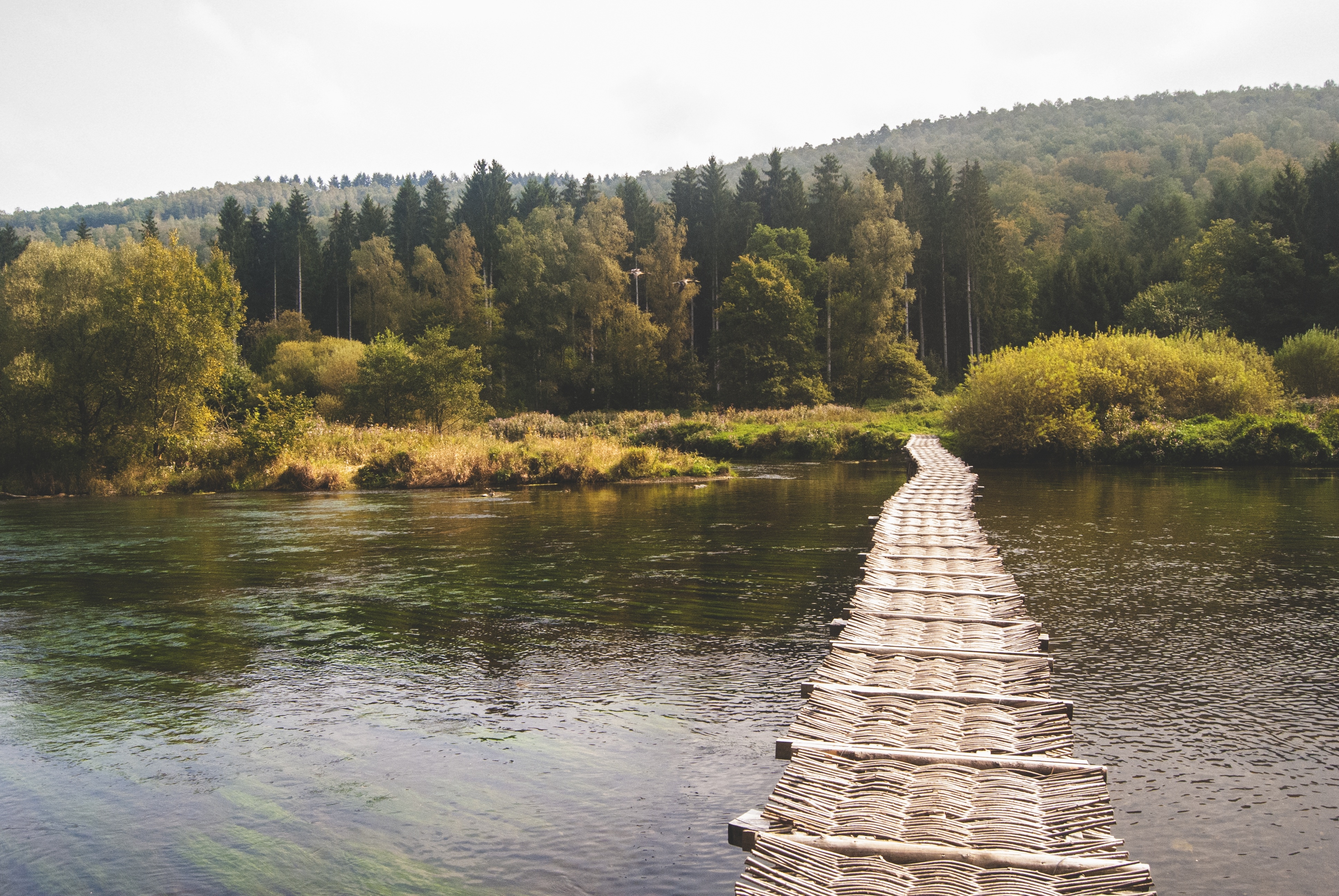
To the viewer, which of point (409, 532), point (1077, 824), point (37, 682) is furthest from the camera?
point (409, 532)

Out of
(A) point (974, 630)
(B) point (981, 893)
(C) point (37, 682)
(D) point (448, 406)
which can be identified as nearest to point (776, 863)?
(B) point (981, 893)

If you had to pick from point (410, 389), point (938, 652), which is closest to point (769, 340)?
point (410, 389)

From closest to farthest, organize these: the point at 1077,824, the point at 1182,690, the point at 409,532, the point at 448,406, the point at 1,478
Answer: the point at 1077,824 → the point at 1182,690 → the point at 409,532 → the point at 1,478 → the point at 448,406

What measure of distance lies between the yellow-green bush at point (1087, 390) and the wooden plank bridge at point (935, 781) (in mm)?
30231

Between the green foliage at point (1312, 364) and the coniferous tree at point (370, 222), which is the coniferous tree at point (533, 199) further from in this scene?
the green foliage at point (1312, 364)

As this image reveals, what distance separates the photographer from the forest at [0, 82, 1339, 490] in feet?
169

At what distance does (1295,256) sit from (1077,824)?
69.2 meters

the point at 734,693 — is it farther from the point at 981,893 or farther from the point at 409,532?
the point at 409,532

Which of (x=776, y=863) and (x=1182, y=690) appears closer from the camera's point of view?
(x=776, y=863)

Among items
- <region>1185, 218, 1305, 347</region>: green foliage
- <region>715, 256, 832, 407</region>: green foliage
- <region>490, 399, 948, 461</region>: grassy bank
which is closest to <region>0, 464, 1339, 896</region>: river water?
<region>490, 399, 948, 461</region>: grassy bank

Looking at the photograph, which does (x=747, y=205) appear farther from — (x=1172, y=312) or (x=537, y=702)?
(x=537, y=702)

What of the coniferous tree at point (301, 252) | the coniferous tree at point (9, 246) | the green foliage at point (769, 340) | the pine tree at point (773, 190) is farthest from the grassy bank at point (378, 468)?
the coniferous tree at point (9, 246)

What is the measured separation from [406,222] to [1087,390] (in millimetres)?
77675

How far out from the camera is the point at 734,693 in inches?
351
